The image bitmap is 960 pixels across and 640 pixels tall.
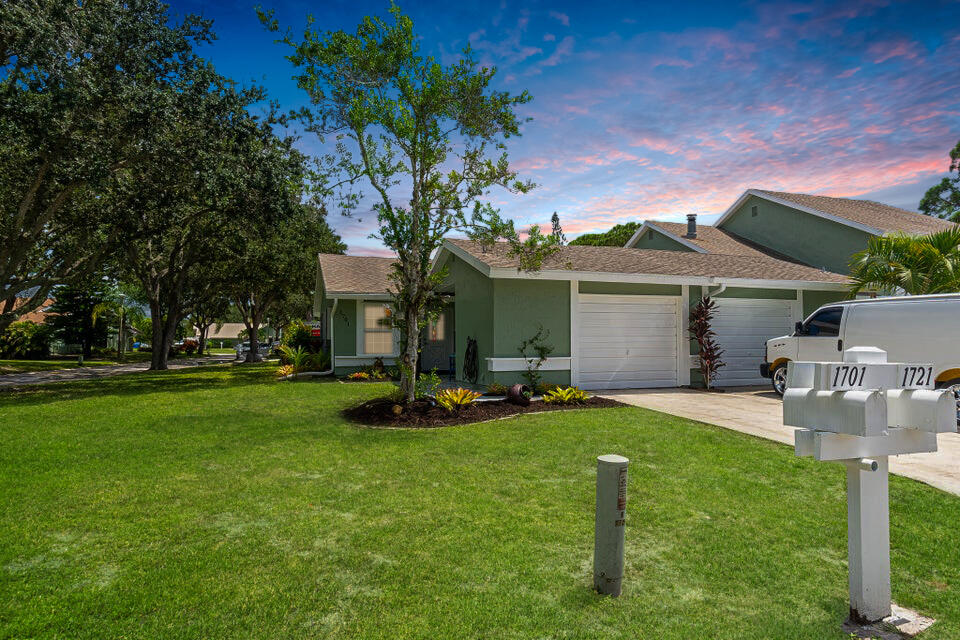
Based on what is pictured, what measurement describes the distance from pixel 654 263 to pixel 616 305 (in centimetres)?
213

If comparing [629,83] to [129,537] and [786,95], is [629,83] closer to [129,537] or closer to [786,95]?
[786,95]

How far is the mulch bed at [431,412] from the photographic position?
29.0 ft

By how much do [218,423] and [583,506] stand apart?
6901 mm

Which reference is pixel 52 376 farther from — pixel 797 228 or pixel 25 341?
pixel 797 228

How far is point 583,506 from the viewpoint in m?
4.83

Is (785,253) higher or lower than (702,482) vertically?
higher

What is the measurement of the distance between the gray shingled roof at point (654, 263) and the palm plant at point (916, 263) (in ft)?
5.56

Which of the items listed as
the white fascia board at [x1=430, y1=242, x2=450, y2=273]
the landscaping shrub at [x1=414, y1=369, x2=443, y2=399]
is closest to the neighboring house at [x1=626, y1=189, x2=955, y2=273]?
the white fascia board at [x1=430, y1=242, x2=450, y2=273]

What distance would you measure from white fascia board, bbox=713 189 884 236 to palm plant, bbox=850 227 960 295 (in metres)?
3.98

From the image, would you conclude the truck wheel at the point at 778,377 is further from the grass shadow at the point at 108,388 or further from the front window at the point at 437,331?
the grass shadow at the point at 108,388

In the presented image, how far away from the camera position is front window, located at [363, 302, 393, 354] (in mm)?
18359

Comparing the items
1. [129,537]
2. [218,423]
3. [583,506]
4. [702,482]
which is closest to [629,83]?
[702,482]

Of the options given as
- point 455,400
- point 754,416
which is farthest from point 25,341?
point 754,416

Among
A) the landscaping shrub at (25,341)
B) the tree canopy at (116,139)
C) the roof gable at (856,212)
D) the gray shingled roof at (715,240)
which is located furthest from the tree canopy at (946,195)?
the landscaping shrub at (25,341)
